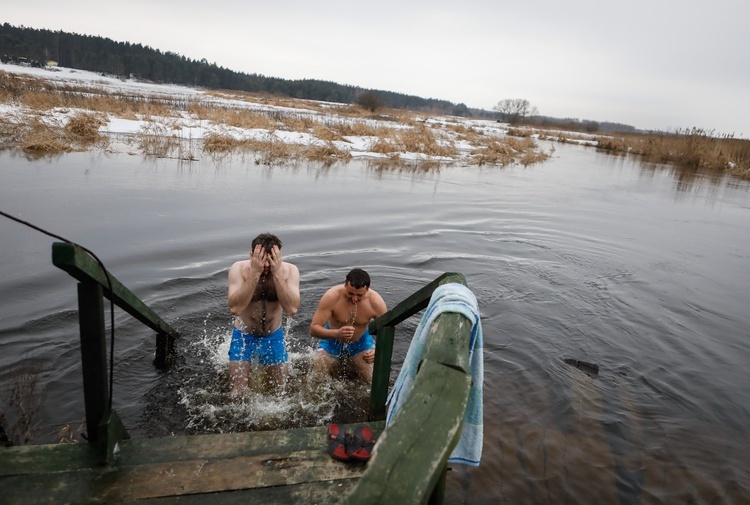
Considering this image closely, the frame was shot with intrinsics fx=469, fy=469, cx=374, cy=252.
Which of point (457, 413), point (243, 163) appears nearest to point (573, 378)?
point (457, 413)

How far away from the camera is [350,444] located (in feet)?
Result: 8.11

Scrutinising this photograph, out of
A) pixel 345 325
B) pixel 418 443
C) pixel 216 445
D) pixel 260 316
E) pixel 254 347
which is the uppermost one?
pixel 418 443

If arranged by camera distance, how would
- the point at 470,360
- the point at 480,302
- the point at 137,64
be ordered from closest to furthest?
the point at 470,360 < the point at 480,302 < the point at 137,64

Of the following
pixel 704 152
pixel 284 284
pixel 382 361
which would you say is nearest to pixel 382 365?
pixel 382 361

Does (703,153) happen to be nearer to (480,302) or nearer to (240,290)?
(480,302)

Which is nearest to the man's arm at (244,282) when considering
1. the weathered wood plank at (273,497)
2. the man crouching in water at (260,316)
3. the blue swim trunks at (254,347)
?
the man crouching in water at (260,316)

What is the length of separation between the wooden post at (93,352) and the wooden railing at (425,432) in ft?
5.54

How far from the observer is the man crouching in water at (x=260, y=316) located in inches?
180

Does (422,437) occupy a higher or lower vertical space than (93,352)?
higher

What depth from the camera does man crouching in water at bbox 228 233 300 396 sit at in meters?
4.57

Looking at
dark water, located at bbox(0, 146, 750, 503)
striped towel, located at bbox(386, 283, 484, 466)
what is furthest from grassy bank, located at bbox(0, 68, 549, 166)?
striped towel, located at bbox(386, 283, 484, 466)

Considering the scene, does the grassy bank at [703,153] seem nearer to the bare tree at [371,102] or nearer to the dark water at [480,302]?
the dark water at [480,302]

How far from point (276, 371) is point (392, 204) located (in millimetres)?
Answer: 8436

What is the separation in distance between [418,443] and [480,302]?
6.75 metres
